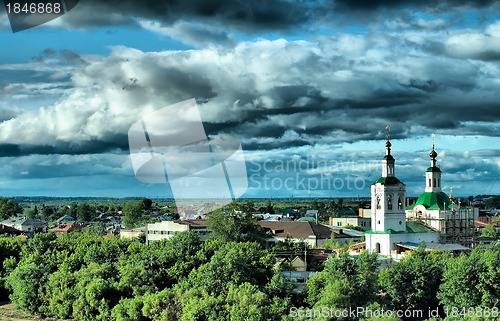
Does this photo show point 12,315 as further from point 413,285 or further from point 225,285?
point 413,285

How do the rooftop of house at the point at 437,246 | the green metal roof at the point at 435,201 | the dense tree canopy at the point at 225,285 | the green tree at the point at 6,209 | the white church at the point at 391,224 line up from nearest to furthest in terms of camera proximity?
1. the dense tree canopy at the point at 225,285
2. the rooftop of house at the point at 437,246
3. the white church at the point at 391,224
4. the green metal roof at the point at 435,201
5. the green tree at the point at 6,209

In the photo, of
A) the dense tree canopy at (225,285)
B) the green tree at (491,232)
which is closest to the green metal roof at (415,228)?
the dense tree canopy at (225,285)

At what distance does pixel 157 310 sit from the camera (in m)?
28.9

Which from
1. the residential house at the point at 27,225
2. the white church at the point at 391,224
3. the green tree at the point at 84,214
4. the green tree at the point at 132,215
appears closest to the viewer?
the white church at the point at 391,224

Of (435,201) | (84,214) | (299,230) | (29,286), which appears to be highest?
(435,201)

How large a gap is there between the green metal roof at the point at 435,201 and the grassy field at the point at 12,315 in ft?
76.7

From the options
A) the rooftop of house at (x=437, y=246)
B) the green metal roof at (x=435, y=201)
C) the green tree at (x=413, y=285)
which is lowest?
the green tree at (x=413, y=285)

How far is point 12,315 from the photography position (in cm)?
3544

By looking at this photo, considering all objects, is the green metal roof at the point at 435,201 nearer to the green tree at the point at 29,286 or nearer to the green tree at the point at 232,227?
the green tree at the point at 232,227

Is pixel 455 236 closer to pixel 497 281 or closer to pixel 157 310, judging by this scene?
pixel 497 281

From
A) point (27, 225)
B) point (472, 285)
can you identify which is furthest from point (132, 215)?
point (472, 285)

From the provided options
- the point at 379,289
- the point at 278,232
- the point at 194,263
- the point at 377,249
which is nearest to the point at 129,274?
the point at 194,263

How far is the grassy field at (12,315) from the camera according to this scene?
34.5 metres

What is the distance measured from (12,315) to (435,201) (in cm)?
2522
